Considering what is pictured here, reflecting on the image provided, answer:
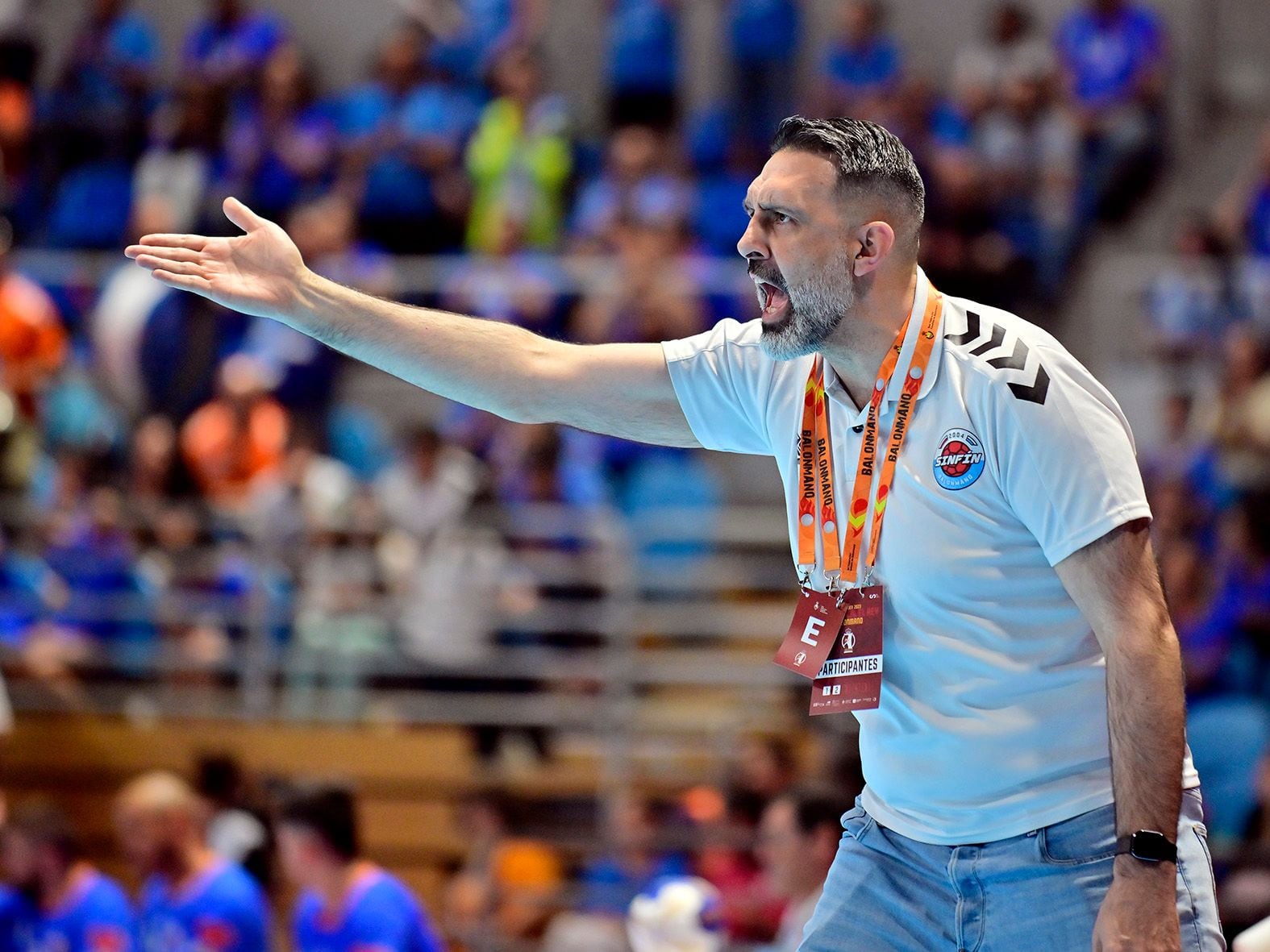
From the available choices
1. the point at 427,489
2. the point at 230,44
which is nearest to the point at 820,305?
the point at 427,489

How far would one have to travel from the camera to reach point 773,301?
11.4 feet

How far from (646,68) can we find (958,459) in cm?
994

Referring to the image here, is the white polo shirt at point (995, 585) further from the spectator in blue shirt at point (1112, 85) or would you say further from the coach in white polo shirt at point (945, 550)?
the spectator in blue shirt at point (1112, 85)

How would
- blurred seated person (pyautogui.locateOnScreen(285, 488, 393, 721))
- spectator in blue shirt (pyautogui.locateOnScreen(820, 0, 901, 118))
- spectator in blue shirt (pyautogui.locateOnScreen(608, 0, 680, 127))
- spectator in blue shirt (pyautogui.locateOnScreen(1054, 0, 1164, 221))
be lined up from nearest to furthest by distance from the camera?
blurred seated person (pyautogui.locateOnScreen(285, 488, 393, 721)) → spectator in blue shirt (pyautogui.locateOnScreen(1054, 0, 1164, 221)) → spectator in blue shirt (pyautogui.locateOnScreen(820, 0, 901, 118)) → spectator in blue shirt (pyautogui.locateOnScreen(608, 0, 680, 127))

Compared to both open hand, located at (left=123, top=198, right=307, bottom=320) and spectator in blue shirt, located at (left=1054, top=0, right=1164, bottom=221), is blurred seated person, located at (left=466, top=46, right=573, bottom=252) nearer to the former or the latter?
spectator in blue shirt, located at (left=1054, top=0, right=1164, bottom=221)

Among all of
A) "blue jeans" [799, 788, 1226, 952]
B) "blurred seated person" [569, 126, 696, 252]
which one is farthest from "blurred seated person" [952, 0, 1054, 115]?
"blue jeans" [799, 788, 1226, 952]

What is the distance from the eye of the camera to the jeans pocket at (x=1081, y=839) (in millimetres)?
3174

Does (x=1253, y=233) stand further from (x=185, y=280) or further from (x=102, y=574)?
(x=185, y=280)

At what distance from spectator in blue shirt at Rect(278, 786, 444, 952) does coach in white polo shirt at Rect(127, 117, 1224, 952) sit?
2.75m

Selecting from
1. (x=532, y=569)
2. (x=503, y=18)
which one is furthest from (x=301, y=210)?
(x=532, y=569)

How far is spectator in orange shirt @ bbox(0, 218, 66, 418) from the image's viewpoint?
1103 centimetres

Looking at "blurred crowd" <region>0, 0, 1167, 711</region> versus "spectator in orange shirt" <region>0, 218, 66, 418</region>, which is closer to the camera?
"blurred crowd" <region>0, 0, 1167, 711</region>

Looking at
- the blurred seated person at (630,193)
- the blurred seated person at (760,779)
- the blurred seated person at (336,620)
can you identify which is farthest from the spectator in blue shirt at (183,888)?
the blurred seated person at (630,193)

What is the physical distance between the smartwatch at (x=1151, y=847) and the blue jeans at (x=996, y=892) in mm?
133
